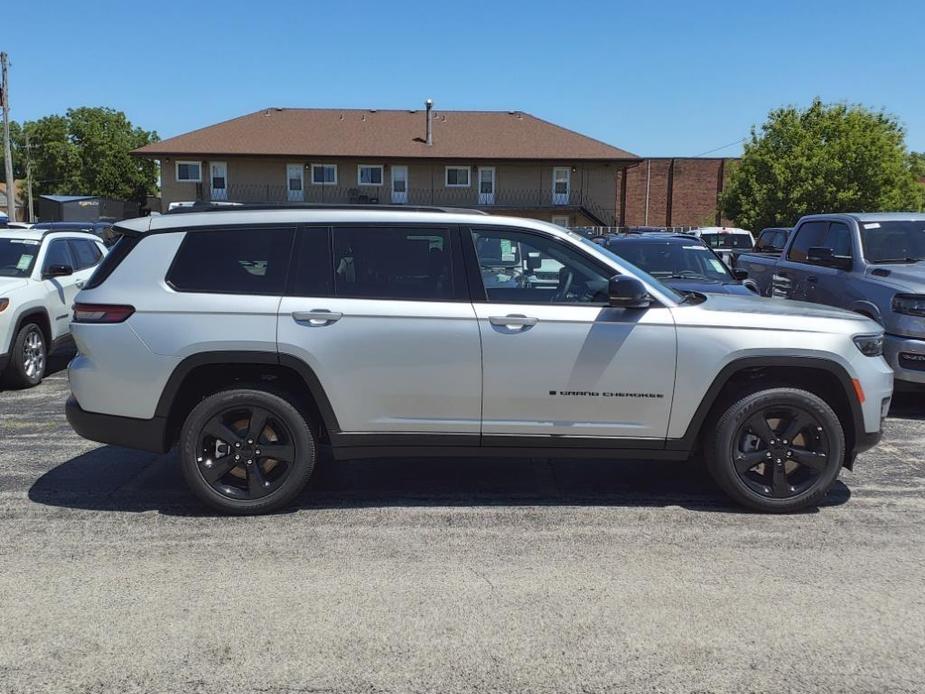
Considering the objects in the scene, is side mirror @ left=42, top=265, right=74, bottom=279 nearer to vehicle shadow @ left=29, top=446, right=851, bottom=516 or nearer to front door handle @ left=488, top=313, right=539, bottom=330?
vehicle shadow @ left=29, top=446, right=851, bottom=516

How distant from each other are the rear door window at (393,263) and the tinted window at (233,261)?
363mm

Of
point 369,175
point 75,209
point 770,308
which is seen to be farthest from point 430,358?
point 75,209

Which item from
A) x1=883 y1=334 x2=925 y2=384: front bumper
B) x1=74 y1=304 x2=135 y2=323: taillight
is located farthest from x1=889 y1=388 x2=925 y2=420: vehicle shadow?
x1=74 y1=304 x2=135 y2=323: taillight

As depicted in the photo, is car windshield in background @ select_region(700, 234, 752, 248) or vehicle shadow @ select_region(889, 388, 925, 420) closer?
vehicle shadow @ select_region(889, 388, 925, 420)

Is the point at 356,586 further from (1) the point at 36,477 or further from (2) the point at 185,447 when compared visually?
(1) the point at 36,477

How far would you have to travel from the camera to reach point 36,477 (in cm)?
588

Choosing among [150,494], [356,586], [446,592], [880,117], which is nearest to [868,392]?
[446,592]

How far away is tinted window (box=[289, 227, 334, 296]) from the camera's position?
16.3ft

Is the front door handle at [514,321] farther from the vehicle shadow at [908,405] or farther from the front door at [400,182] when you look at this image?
the front door at [400,182]

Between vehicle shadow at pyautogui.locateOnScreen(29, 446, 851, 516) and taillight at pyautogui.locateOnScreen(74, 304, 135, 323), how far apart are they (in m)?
1.23

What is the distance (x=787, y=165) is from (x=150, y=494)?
1569 inches

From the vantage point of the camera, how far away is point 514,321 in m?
4.86

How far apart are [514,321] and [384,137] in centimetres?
3879

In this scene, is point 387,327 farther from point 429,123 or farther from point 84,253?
point 429,123
